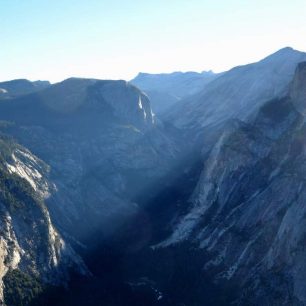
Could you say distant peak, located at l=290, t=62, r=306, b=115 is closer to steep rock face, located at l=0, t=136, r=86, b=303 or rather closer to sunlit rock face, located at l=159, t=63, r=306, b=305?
sunlit rock face, located at l=159, t=63, r=306, b=305

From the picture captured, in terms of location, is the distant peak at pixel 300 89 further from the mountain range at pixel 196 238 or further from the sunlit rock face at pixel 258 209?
the mountain range at pixel 196 238

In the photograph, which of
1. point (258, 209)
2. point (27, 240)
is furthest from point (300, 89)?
point (27, 240)

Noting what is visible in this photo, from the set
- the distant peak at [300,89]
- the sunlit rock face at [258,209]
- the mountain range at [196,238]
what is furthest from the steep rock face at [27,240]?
the distant peak at [300,89]

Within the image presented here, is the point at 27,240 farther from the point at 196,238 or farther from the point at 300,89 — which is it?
the point at 300,89

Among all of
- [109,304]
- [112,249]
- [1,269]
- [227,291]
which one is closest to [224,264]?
[227,291]

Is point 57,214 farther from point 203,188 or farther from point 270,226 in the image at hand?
point 270,226
